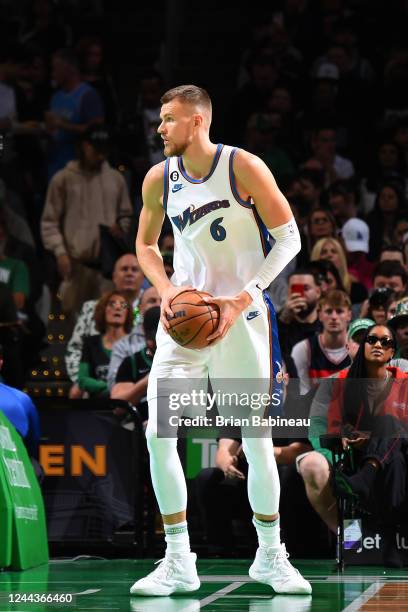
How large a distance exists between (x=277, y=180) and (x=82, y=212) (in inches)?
81.8

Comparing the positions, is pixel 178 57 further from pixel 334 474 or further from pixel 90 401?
pixel 334 474

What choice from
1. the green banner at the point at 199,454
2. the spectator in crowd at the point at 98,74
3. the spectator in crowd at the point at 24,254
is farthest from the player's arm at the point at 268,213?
the spectator in crowd at the point at 98,74

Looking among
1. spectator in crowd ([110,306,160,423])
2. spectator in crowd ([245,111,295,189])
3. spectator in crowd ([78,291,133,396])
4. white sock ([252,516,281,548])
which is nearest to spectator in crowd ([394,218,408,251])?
spectator in crowd ([245,111,295,189])

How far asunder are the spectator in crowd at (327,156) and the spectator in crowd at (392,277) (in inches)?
123

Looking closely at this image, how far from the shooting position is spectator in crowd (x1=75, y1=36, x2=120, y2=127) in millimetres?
A: 14914

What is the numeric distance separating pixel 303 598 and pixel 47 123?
8.76m

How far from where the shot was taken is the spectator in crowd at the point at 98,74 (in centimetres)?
1491

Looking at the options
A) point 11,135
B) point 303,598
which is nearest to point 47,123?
point 11,135

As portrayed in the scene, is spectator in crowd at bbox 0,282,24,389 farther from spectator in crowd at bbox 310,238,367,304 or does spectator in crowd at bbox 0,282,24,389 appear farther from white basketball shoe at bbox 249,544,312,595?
white basketball shoe at bbox 249,544,312,595

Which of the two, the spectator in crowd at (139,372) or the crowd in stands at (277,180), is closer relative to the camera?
the crowd in stands at (277,180)

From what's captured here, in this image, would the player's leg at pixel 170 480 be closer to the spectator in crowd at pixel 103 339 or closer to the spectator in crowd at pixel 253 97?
the spectator in crowd at pixel 103 339

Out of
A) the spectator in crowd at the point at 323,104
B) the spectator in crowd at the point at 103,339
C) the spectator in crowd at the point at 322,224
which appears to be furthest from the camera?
the spectator in crowd at the point at 323,104

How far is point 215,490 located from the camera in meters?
9.53

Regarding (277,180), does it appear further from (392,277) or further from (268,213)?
(268,213)
